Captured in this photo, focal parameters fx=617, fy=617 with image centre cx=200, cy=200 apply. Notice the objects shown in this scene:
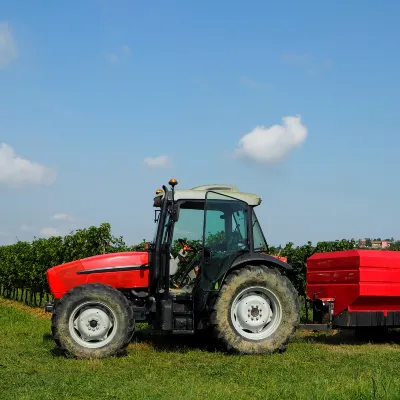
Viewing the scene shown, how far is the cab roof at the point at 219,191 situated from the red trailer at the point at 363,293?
172 centimetres

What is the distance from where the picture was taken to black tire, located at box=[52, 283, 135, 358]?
7.90 m

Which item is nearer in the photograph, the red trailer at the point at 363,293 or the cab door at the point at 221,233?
the cab door at the point at 221,233

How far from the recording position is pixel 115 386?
6145mm

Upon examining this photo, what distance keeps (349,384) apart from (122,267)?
3.91 metres

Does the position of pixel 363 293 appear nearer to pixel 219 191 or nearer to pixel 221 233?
pixel 221 233

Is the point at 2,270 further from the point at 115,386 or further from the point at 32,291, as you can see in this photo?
the point at 115,386

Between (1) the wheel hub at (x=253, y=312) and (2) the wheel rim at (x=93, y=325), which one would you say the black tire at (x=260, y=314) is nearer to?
(1) the wheel hub at (x=253, y=312)

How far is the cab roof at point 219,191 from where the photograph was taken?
8516mm

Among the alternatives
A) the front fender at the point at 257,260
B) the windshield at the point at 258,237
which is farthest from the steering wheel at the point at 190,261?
the windshield at the point at 258,237

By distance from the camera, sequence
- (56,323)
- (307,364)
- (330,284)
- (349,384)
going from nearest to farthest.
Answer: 1. (349,384)
2. (307,364)
3. (56,323)
4. (330,284)

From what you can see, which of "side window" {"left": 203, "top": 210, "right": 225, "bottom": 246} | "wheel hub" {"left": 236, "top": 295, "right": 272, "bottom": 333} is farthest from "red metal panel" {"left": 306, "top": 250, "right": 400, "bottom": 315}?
"side window" {"left": 203, "top": 210, "right": 225, "bottom": 246}

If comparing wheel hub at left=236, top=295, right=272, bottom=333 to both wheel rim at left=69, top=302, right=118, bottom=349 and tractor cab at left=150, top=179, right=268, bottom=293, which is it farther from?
wheel rim at left=69, top=302, right=118, bottom=349

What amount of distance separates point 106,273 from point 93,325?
87cm

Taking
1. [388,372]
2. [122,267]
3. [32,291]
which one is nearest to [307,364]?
[388,372]
